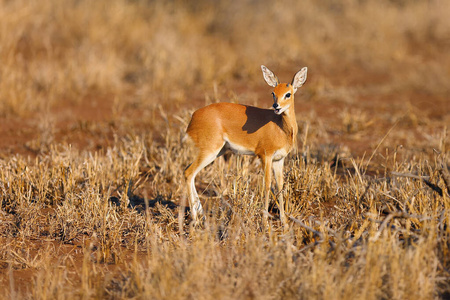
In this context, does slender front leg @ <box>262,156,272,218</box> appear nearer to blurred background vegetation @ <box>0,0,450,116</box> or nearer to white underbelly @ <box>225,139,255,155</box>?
white underbelly @ <box>225,139,255,155</box>

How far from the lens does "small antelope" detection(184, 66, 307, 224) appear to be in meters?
5.38

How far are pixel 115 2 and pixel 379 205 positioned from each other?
36.0ft

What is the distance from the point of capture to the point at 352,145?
8.41 metres

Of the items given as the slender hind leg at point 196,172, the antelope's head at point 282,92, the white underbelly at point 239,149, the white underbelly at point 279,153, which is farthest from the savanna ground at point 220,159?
the antelope's head at point 282,92

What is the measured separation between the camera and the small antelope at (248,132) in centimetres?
538

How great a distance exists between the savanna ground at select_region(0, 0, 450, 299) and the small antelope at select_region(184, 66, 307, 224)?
344 mm

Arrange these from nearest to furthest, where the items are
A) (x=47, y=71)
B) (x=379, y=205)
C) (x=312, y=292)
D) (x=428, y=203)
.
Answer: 1. (x=312, y=292)
2. (x=428, y=203)
3. (x=379, y=205)
4. (x=47, y=71)

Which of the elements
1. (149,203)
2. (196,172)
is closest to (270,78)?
(196,172)

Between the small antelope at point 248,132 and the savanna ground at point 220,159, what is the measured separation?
1.13ft

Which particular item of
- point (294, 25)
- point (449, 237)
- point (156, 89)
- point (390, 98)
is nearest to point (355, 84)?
point (390, 98)

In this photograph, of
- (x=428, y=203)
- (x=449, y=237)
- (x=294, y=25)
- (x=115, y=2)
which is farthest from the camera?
(x=294, y=25)

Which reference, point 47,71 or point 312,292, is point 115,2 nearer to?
point 47,71

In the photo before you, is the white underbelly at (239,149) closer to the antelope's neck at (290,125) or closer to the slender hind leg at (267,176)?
the slender hind leg at (267,176)

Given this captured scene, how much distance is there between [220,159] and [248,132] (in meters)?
1.38
